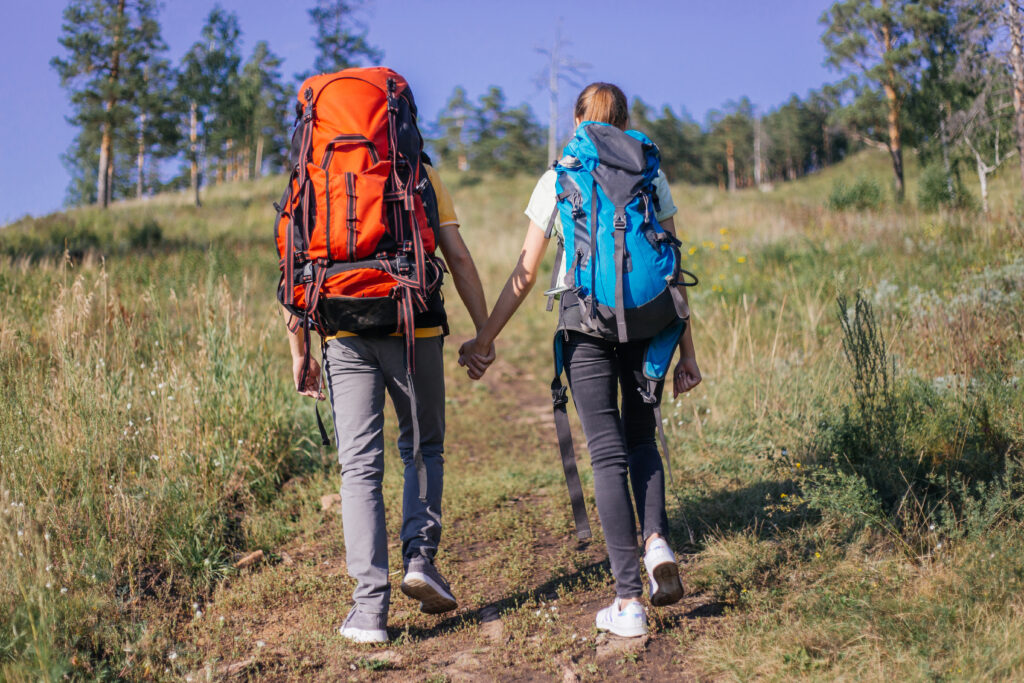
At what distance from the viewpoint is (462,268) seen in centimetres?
271

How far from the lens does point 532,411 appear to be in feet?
20.7

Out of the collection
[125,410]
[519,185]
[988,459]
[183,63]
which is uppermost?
[183,63]

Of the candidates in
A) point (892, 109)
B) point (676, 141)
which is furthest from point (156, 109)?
point (676, 141)

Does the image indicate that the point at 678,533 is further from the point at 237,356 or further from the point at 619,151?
the point at 237,356

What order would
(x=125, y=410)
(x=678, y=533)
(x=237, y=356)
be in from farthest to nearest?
(x=237, y=356) < (x=125, y=410) < (x=678, y=533)

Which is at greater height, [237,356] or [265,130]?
[265,130]

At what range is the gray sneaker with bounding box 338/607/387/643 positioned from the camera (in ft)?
8.24

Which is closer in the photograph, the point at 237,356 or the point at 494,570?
the point at 494,570

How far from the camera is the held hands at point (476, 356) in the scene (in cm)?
276

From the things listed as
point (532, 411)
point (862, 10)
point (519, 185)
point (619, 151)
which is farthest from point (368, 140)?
point (862, 10)

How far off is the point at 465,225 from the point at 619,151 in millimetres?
17181

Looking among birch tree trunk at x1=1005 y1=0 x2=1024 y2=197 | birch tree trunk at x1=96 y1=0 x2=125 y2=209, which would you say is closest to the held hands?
birch tree trunk at x1=1005 y1=0 x2=1024 y2=197

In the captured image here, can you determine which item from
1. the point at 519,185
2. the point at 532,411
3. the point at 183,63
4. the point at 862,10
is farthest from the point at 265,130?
the point at 532,411

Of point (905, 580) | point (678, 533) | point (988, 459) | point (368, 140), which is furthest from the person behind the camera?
point (678, 533)
